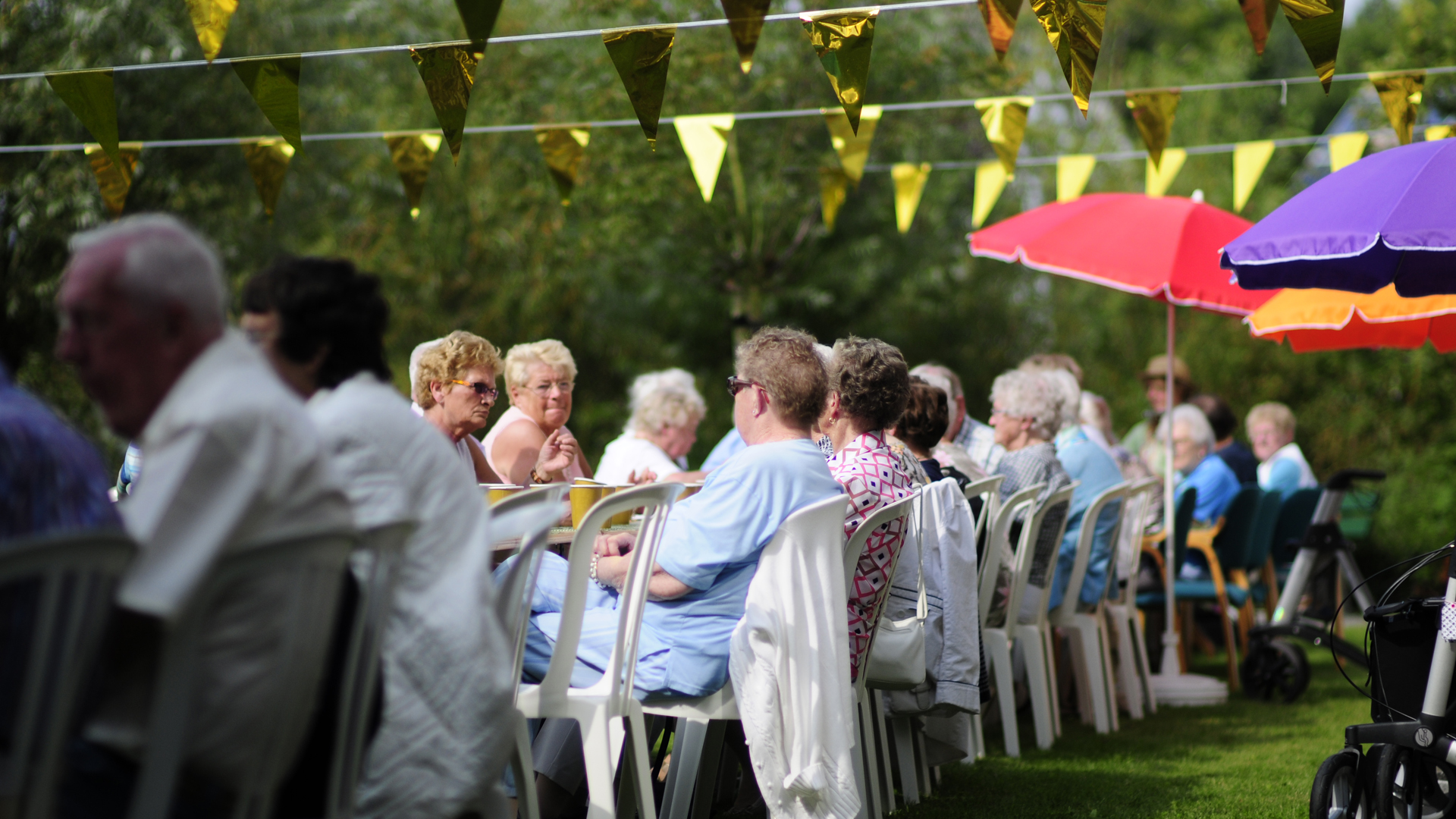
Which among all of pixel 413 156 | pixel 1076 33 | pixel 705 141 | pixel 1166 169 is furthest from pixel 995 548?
pixel 1166 169

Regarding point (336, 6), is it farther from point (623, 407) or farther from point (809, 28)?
point (809, 28)

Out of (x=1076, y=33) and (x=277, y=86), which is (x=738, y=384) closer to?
(x=1076, y=33)

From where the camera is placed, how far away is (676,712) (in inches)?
134

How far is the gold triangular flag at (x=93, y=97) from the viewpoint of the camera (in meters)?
5.29

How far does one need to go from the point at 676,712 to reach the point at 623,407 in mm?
13414

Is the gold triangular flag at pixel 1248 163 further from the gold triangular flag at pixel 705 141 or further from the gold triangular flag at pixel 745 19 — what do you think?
the gold triangular flag at pixel 745 19

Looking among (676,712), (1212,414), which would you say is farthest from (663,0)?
(676,712)

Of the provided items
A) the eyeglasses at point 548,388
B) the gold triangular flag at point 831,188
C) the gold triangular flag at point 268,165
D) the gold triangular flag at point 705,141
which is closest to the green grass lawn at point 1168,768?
the eyeglasses at point 548,388

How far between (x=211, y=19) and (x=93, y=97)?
154 centimetres

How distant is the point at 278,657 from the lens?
180 centimetres

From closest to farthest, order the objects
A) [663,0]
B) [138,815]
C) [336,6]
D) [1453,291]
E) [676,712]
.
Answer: [138,815] < [676,712] < [1453,291] < [663,0] < [336,6]

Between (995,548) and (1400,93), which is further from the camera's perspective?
(1400,93)

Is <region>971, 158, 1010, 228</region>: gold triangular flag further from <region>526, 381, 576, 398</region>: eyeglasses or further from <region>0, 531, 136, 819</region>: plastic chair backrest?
<region>0, 531, 136, 819</region>: plastic chair backrest

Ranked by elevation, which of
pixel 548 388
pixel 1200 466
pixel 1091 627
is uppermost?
pixel 548 388
